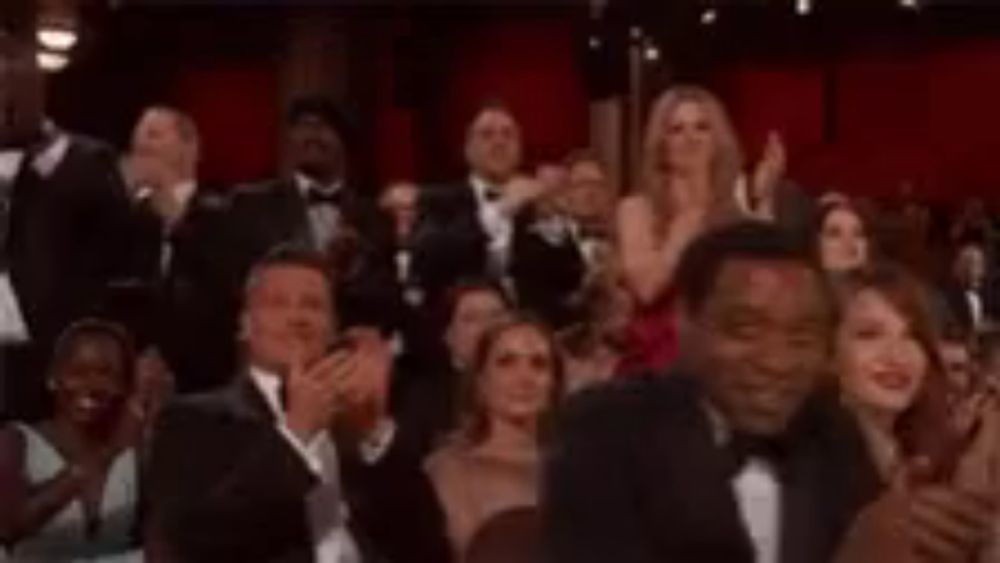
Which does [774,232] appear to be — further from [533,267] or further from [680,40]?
[680,40]

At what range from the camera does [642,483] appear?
344cm

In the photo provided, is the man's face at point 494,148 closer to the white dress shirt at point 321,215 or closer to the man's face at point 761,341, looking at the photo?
the white dress shirt at point 321,215

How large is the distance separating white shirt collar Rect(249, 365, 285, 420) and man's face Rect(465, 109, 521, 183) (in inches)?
122

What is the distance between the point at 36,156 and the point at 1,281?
341 millimetres

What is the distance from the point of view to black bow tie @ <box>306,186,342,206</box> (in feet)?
24.5

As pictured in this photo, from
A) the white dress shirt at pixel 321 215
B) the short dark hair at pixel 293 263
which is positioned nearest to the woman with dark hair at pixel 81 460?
the white dress shirt at pixel 321 215

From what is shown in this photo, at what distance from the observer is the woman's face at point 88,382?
6.74 m

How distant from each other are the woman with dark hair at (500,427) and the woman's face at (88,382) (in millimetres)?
964

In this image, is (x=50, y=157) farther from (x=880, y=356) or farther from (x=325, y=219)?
(x=880, y=356)

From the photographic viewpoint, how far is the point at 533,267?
319 inches

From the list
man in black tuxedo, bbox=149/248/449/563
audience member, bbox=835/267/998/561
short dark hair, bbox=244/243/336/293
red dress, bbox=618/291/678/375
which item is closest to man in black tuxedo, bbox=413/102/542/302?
red dress, bbox=618/291/678/375

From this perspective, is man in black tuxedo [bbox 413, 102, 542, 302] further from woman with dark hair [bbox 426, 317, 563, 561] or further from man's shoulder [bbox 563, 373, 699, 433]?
man's shoulder [bbox 563, 373, 699, 433]

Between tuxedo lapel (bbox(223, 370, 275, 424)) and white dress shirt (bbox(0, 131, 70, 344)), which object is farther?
white dress shirt (bbox(0, 131, 70, 344))

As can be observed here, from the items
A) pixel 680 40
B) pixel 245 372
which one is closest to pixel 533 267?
pixel 245 372
